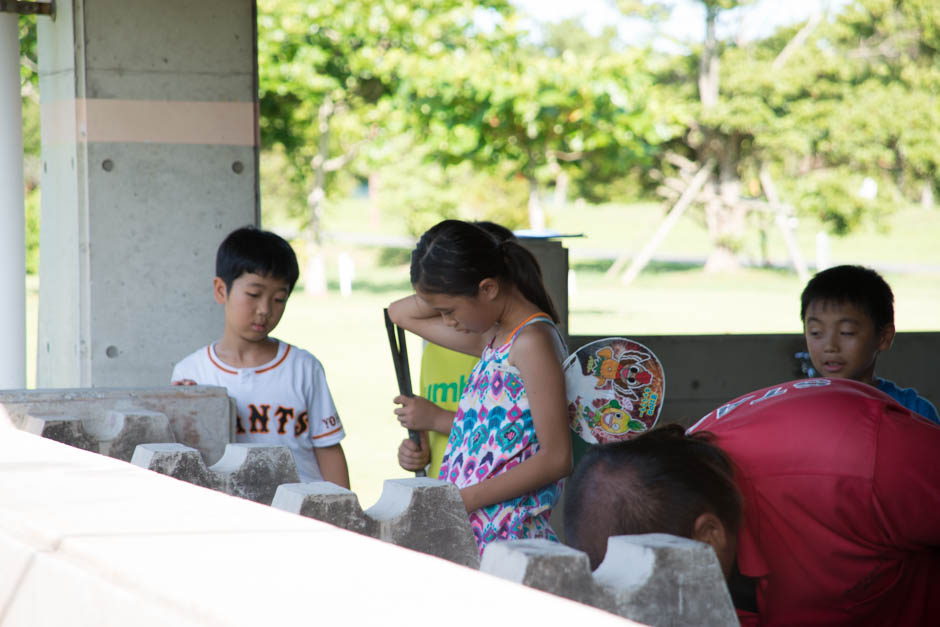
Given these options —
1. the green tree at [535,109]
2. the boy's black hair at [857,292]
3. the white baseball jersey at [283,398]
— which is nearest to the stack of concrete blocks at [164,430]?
the white baseball jersey at [283,398]

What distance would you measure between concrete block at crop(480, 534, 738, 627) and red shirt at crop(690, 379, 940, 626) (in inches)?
24.0

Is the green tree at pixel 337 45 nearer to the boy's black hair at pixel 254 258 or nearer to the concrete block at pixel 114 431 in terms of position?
the boy's black hair at pixel 254 258

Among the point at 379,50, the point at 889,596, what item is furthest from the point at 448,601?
the point at 379,50

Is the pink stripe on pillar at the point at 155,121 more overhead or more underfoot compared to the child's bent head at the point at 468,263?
more overhead

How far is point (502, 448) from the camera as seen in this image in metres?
3.13

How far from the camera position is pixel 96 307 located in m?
5.02

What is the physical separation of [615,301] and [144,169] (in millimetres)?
19240

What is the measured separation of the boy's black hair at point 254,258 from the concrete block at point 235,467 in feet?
5.81

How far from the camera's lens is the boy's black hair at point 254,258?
12.8 ft

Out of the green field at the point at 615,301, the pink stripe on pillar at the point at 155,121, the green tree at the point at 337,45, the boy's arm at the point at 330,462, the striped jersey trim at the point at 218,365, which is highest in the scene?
the green tree at the point at 337,45

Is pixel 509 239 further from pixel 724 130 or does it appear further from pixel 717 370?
pixel 724 130

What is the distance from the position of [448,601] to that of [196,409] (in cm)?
185

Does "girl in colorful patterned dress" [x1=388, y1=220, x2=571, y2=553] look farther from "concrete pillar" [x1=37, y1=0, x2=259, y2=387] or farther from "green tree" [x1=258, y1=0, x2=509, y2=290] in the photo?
"green tree" [x1=258, y1=0, x2=509, y2=290]

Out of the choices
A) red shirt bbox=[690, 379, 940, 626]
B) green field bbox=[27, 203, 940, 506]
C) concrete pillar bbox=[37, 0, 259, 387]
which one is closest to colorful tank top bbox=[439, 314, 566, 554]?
red shirt bbox=[690, 379, 940, 626]
